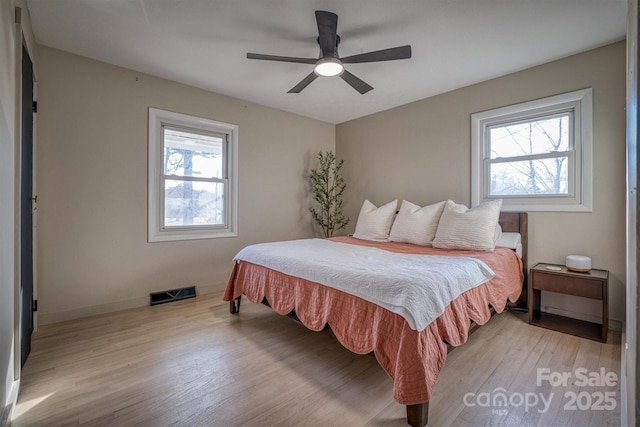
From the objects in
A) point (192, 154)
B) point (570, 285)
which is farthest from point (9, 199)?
point (570, 285)

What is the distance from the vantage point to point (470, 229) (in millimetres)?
2695

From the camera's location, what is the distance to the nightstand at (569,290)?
7.43 feet

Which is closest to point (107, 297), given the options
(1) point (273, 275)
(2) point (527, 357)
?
(1) point (273, 275)

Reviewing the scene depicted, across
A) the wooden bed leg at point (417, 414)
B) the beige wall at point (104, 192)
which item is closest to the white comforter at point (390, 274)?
the wooden bed leg at point (417, 414)

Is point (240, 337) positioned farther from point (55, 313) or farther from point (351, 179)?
point (351, 179)

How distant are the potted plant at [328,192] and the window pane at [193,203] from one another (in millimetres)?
1546

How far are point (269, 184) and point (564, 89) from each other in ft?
11.7

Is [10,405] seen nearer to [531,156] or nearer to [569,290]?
[569,290]


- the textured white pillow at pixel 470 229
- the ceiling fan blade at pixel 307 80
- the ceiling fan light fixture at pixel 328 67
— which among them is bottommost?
the textured white pillow at pixel 470 229

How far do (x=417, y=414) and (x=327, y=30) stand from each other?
2.41 metres

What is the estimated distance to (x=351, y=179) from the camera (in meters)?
4.78

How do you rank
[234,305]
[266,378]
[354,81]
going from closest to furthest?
[266,378], [354,81], [234,305]

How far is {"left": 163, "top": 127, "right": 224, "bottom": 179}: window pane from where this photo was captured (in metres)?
3.37

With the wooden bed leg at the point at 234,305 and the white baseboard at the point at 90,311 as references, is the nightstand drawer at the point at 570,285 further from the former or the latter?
the white baseboard at the point at 90,311
